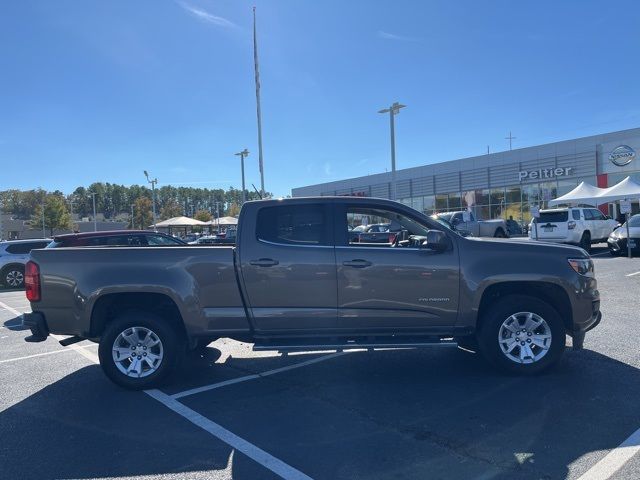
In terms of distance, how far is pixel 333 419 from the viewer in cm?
445

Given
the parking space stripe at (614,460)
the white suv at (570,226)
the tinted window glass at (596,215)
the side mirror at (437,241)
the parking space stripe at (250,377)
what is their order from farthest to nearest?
1. the tinted window glass at (596,215)
2. the white suv at (570,226)
3. the parking space stripe at (250,377)
4. the side mirror at (437,241)
5. the parking space stripe at (614,460)

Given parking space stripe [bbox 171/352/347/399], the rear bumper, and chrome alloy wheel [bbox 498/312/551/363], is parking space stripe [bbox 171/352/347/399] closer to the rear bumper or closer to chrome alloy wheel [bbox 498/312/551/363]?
the rear bumper

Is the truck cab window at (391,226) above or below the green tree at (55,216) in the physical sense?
below

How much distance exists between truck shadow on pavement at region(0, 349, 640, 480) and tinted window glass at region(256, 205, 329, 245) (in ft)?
5.13

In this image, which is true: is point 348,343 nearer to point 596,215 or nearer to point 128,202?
point 596,215

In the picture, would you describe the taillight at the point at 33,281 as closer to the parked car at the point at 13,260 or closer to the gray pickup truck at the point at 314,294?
the gray pickup truck at the point at 314,294

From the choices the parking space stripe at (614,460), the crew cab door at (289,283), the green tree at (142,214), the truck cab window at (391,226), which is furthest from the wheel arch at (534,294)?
the green tree at (142,214)

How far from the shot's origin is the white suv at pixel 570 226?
64.9 feet

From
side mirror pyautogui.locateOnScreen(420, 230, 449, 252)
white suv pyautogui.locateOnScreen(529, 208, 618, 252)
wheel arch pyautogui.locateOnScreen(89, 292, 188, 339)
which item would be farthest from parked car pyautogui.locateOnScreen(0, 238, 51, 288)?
white suv pyautogui.locateOnScreen(529, 208, 618, 252)

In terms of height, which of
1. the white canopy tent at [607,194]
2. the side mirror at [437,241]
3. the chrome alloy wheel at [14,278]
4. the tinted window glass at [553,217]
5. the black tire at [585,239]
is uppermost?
the white canopy tent at [607,194]

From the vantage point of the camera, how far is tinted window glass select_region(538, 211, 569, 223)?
65.3 feet

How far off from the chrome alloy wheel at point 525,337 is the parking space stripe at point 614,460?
153cm

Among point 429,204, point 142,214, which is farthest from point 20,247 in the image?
point 142,214

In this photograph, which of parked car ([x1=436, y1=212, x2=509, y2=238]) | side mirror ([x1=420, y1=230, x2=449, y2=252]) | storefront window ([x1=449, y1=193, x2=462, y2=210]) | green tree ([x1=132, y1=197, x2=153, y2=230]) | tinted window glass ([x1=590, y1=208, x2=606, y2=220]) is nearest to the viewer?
side mirror ([x1=420, y1=230, x2=449, y2=252])
